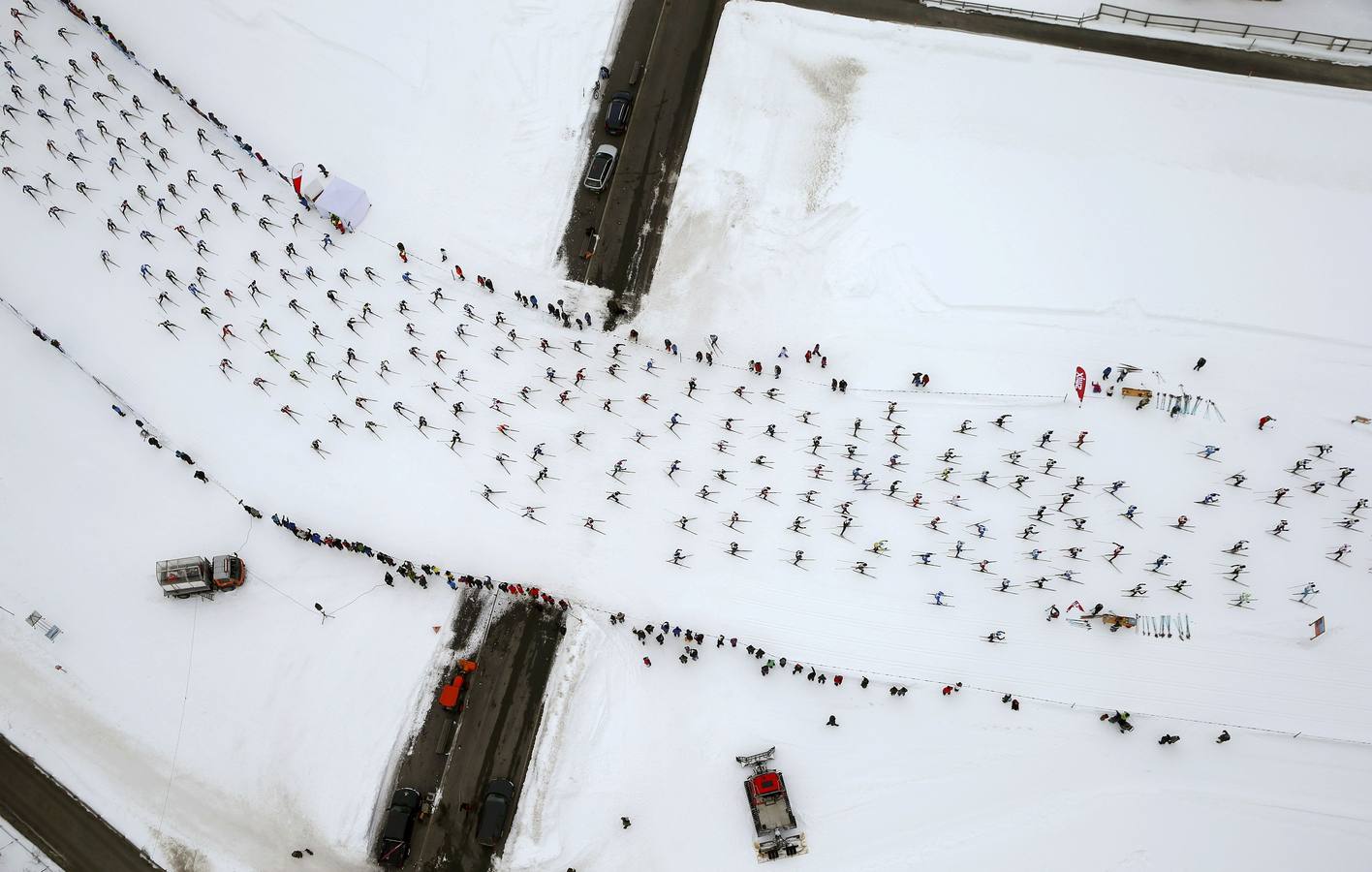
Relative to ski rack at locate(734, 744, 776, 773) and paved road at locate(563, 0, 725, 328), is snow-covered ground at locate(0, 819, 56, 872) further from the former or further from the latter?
paved road at locate(563, 0, 725, 328)

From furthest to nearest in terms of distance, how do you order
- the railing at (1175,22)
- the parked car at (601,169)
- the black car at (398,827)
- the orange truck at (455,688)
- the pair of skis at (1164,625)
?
1. the railing at (1175,22)
2. the parked car at (601,169)
3. the pair of skis at (1164,625)
4. the orange truck at (455,688)
5. the black car at (398,827)

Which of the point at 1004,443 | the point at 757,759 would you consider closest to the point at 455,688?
the point at 757,759

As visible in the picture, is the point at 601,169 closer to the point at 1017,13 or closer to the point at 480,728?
the point at 1017,13

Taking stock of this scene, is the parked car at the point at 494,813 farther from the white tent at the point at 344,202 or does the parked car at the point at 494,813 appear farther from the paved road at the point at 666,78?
the white tent at the point at 344,202

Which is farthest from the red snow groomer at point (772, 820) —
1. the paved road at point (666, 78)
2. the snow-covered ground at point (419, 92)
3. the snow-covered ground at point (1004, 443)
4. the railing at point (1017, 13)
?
the railing at point (1017, 13)

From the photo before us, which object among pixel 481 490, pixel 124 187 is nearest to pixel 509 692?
pixel 481 490

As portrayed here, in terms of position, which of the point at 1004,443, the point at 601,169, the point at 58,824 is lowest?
the point at 58,824
